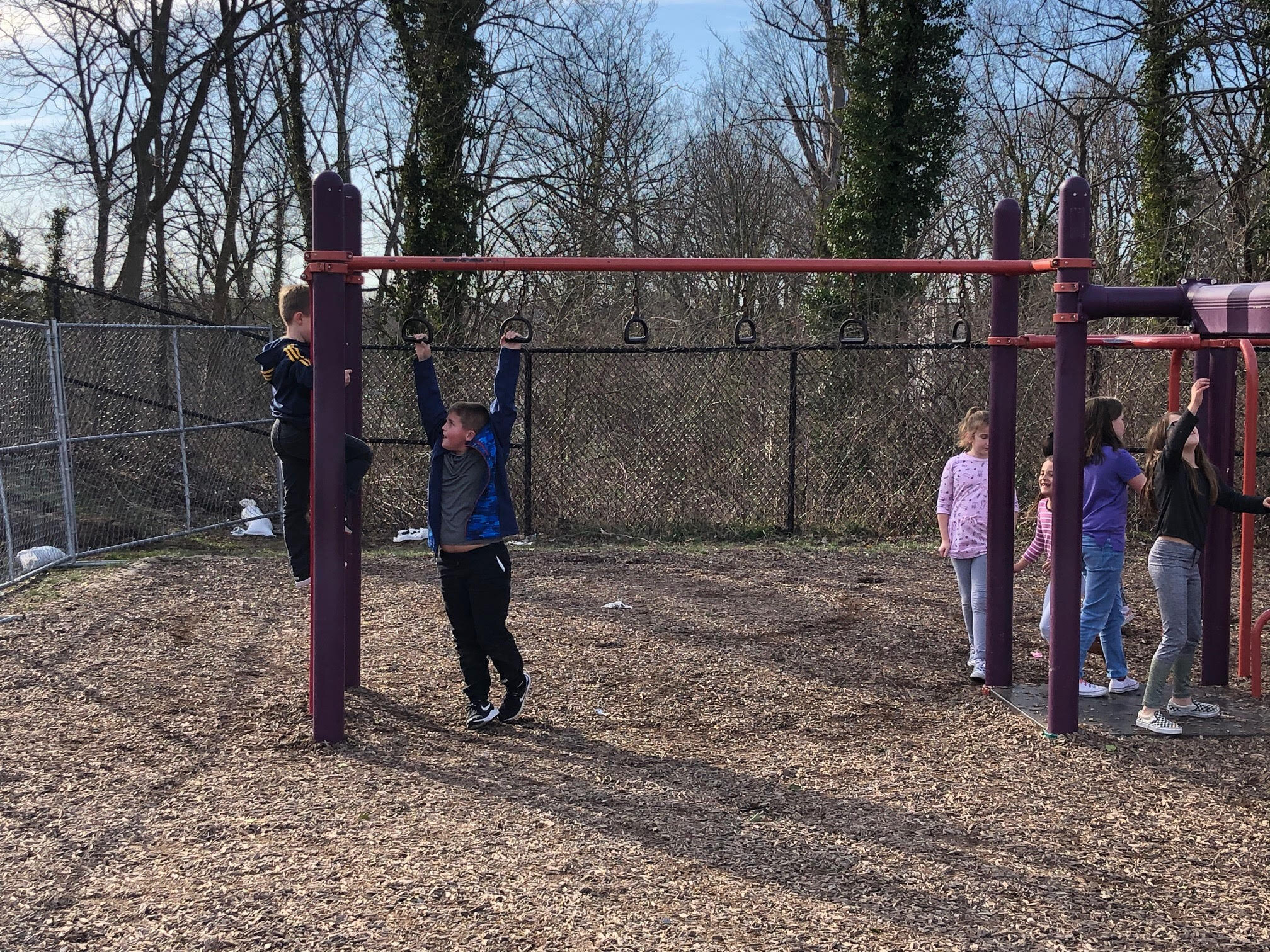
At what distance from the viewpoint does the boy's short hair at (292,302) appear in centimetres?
568

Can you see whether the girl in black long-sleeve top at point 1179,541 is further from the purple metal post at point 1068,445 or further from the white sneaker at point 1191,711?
the purple metal post at point 1068,445

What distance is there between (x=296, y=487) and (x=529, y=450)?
5256 millimetres

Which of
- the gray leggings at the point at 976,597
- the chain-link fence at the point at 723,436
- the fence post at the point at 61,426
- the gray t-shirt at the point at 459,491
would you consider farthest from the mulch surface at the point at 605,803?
the chain-link fence at the point at 723,436

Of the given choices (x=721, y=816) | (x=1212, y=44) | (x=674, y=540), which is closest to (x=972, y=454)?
(x=721, y=816)

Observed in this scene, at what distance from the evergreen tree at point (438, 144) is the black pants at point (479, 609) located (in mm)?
10921

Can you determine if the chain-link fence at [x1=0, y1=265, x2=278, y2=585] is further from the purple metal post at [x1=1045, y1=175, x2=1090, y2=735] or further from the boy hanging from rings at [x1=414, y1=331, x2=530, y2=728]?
the purple metal post at [x1=1045, y1=175, x2=1090, y2=735]

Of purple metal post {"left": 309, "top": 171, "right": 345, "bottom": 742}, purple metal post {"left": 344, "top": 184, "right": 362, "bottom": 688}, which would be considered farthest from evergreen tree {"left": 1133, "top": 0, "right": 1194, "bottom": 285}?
purple metal post {"left": 309, "top": 171, "right": 345, "bottom": 742}

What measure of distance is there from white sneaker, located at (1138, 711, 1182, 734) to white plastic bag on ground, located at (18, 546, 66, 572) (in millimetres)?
7815

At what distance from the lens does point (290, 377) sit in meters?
5.53

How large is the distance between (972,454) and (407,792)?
3.41 metres

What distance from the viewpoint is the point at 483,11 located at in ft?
55.7

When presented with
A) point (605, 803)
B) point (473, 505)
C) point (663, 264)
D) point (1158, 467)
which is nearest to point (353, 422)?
point (473, 505)

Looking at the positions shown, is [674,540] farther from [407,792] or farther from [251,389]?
[407,792]

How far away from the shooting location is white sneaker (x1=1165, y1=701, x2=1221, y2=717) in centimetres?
531
